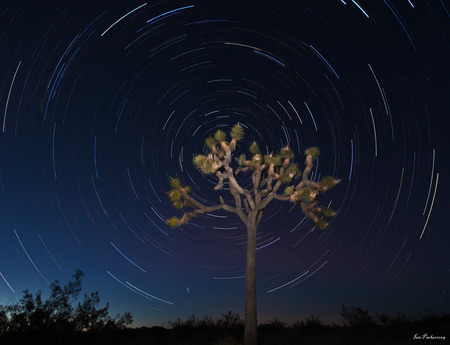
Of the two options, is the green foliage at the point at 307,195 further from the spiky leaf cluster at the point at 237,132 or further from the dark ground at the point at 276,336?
the dark ground at the point at 276,336

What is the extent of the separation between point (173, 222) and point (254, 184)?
3196 mm

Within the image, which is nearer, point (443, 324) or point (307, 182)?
point (307, 182)

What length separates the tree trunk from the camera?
28.5ft

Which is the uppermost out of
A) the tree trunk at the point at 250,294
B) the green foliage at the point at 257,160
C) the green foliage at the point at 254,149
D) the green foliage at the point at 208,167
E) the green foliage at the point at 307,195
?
the green foliage at the point at 254,149

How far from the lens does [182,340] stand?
1241 centimetres

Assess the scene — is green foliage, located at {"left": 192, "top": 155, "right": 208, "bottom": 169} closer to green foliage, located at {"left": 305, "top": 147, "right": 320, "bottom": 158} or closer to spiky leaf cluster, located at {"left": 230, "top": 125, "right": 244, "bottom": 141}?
spiky leaf cluster, located at {"left": 230, "top": 125, "right": 244, "bottom": 141}

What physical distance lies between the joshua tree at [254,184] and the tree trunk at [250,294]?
3cm

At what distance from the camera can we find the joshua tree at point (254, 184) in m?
10.5

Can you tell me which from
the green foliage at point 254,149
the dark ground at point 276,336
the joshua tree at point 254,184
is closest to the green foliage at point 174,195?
the joshua tree at point 254,184

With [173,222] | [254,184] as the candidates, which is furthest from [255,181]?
[173,222]

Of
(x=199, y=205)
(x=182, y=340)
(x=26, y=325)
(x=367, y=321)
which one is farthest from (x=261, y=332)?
(x=26, y=325)

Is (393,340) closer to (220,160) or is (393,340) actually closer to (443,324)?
(443,324)

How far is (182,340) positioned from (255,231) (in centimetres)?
603

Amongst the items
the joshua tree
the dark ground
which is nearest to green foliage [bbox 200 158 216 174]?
the joshua tree
